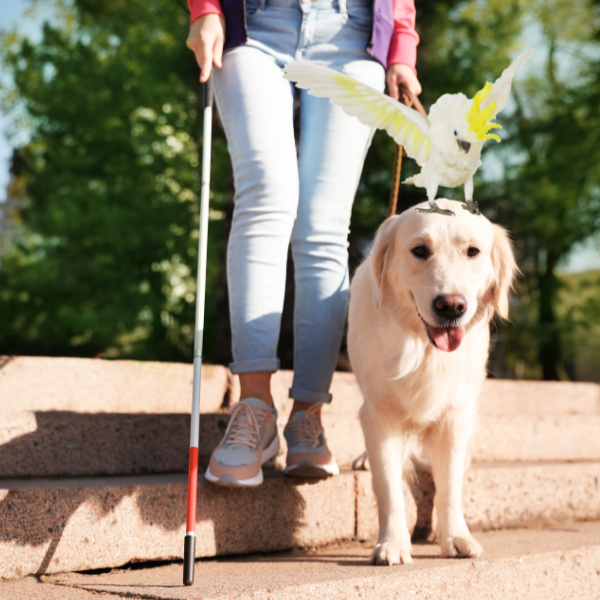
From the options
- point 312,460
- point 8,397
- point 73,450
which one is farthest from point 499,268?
point 8,397

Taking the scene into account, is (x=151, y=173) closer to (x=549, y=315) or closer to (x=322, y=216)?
(x=549, y=315)

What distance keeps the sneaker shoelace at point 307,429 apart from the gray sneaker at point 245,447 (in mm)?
130

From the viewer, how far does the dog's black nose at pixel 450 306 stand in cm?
235

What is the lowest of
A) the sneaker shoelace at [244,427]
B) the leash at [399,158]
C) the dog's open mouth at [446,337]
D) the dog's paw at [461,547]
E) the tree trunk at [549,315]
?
the tree trunk at [549,315]

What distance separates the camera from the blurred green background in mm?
12523

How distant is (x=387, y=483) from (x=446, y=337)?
54cm

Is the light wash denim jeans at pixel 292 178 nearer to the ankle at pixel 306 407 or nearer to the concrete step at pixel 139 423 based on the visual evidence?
the ankle at pixel 306 407

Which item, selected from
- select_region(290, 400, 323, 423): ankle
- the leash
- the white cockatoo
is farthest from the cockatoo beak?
select_region(290, 400, 323, 423): ankle

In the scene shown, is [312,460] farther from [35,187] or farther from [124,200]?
[35,187]

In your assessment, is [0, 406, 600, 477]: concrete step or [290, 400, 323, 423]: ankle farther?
[290, 400, 323, 423]: ankle

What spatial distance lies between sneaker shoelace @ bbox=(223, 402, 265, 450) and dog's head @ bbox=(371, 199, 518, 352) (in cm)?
59

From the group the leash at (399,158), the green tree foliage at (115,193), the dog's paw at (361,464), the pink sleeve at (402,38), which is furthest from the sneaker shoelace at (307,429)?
the green tree foliage at (115,193)

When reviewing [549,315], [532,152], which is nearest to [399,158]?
[532,152]

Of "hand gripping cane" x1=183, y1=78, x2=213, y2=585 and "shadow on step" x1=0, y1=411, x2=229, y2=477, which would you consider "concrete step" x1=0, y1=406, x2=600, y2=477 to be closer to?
"shadow on step" x1=0, y1=411, x2=229, y2=477
